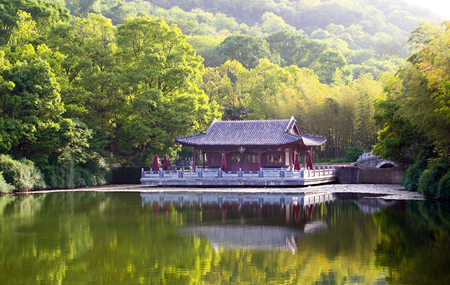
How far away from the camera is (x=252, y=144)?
33156 mm

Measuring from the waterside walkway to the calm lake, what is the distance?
36.4 ft

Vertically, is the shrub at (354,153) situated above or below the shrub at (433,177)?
above

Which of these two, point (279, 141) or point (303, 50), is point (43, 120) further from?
point (303, 50)

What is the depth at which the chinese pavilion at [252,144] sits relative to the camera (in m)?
33.5

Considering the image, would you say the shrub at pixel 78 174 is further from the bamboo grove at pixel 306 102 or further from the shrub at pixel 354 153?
the shrub at pixel 354 153

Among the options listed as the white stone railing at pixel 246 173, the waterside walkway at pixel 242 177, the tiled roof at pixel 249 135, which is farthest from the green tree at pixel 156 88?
the waterside walkway at pixel 242 177

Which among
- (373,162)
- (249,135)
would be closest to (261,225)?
(249,135)

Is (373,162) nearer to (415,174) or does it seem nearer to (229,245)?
(415,174)

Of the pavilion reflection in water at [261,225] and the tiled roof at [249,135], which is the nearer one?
the pavilion reflection in water at [261,225]

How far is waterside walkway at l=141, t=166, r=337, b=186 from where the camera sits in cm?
3002

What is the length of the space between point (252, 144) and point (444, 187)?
14875 millimetres

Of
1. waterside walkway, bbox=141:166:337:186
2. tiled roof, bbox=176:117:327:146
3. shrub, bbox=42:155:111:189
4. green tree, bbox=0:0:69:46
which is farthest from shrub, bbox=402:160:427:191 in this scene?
green tree, bbox=0:0:69:46

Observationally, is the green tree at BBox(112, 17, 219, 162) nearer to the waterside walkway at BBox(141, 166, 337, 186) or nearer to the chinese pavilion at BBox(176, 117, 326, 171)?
the chinese pavilion at BBox(176, 117, 326, 171)

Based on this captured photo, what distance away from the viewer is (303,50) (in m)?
74.9
